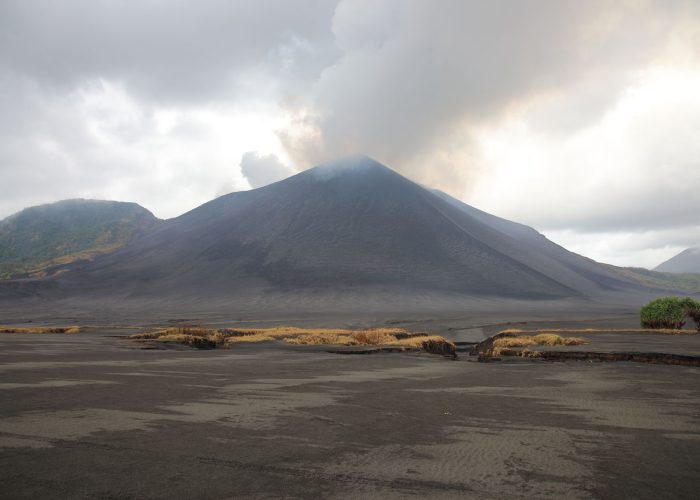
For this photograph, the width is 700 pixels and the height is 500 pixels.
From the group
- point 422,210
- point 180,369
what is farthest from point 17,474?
point 422,210

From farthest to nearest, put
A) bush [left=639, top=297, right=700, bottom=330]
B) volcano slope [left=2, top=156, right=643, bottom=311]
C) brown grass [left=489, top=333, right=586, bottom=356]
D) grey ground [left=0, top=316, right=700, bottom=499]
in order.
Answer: volcano slope [left=2, top=156, right=643, bottom=311], bush [left=639, top=297, right=700, bottom=330], brown grass [left=489, top=333, right=586, bottom=356], grey ground [left=0, top=316, right=700, bottom=499]

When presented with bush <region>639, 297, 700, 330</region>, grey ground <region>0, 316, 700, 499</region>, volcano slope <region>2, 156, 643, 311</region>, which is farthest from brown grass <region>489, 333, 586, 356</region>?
volcano slope <region>2, 156, 643, 311</region>

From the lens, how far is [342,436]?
23.6 feet

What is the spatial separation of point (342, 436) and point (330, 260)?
425 feet

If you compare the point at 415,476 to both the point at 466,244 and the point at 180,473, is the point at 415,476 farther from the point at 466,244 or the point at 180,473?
the point at 466,244

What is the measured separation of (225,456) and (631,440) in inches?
204

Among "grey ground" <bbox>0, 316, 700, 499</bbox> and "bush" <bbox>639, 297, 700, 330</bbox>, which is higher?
"bush" <bbox>639, 297, 700, 330</bbox>

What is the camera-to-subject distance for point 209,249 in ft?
493

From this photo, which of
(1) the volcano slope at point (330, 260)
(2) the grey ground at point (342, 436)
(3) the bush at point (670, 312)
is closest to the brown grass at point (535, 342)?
(2) the grey ground at point (342, 436)

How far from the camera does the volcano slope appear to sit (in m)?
115

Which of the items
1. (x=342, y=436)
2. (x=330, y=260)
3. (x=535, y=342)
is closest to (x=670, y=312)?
(x=535, y=342)

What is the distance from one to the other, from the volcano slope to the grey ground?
8528 centimetres

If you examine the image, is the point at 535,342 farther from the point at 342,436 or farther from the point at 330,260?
the point at 330,260

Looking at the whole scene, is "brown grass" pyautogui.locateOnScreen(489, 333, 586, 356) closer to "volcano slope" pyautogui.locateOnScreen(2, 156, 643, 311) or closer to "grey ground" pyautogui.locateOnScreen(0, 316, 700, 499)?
"grey ground" pyautogui.locateOnScreen(0, 316, 700, 499)
